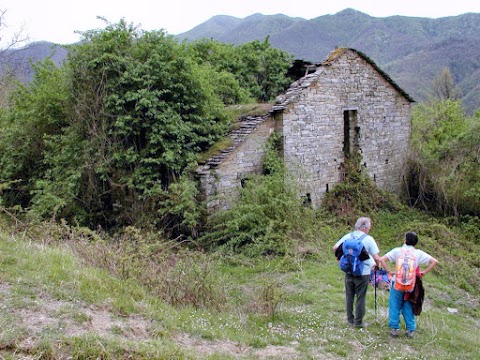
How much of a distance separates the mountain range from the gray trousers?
5257 cm

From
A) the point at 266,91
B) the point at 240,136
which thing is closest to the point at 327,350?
the point at 240,136

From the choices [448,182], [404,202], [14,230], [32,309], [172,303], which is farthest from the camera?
[404,202]

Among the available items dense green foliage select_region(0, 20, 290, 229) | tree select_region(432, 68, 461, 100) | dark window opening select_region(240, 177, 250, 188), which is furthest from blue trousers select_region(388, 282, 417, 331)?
tree select_region(432, 68, 461, 100)

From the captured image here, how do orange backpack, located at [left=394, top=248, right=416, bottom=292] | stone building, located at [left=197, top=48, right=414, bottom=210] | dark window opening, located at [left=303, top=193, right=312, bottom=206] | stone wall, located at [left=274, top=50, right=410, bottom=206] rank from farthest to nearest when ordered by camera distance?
dark window opening, located at [left=303, top=193, right=312, bottom=206] → stone wall, located at [left=274, top=50, right=410, bottom=206] → stone building, located at [left=197, top=48, right=414, bottom=210] → orange backpack, located at [left=394, top=248, right=416, bottom=292]

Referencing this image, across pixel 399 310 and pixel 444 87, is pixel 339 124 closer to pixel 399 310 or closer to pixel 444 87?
pixel 399 310

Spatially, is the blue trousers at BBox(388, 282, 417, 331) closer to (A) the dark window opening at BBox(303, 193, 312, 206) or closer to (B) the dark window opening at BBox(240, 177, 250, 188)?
(B) the dark window opening at BBox(240, 177, 250, 188)

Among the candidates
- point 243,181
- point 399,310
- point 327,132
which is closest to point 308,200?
point 327,132

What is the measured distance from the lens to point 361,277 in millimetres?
5754

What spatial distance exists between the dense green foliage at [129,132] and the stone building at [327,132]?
0.81 m

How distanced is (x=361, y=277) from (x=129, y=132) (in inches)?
288

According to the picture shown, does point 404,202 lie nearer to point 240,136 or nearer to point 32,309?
point 240,136

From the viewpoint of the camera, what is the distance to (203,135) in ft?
38.3

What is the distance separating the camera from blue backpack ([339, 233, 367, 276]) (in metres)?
5.62

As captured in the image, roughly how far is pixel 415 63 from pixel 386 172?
2088 inches
